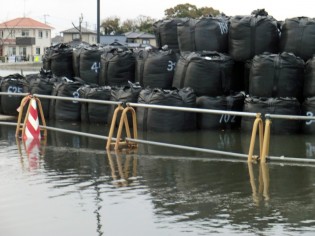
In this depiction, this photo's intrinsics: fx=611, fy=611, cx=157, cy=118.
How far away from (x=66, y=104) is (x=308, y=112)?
17.5 ft

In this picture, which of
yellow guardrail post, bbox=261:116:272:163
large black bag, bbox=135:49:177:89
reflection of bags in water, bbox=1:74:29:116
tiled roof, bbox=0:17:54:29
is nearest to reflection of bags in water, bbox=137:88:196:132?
large black bag, bbox=135:49:177:89

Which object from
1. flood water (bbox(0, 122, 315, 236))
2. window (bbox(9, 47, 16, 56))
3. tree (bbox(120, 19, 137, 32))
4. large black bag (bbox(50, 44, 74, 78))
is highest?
tree (bbox(120, 19, 137, 32))

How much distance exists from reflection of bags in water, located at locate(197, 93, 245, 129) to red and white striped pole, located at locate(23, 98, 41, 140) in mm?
3044

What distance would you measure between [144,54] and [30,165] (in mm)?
4815

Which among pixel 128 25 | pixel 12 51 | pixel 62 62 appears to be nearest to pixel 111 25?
pixel 128 25

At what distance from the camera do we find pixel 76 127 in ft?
41.7

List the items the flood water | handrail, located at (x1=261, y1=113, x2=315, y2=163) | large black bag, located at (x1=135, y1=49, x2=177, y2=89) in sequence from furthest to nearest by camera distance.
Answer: large black bag, located at (x1=135, y1=49, x2=177, y2=89), handrail, located at (x1=261, y1=113, x2=315, y2=163), the flood water

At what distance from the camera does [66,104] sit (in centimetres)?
1346

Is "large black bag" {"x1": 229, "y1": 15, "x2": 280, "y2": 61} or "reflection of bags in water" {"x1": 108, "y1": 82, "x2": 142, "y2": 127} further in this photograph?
"reflection of bags in water" {"x1": 108, "y1": 82, "x2": 142, "y2": 127}

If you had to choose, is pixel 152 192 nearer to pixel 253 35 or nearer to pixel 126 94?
pixel 126 94

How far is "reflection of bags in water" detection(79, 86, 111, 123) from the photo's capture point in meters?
12.6

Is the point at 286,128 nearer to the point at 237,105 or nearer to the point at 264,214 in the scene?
the point at 237,105

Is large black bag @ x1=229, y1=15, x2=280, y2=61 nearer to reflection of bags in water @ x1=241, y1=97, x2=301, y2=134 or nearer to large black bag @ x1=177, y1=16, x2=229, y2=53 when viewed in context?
large black bag @ x1=177, y1=16, x2=229, y2=53

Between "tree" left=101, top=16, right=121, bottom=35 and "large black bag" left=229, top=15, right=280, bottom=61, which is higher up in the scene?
"tree" left=101, top=16, right=121, bottom=35
